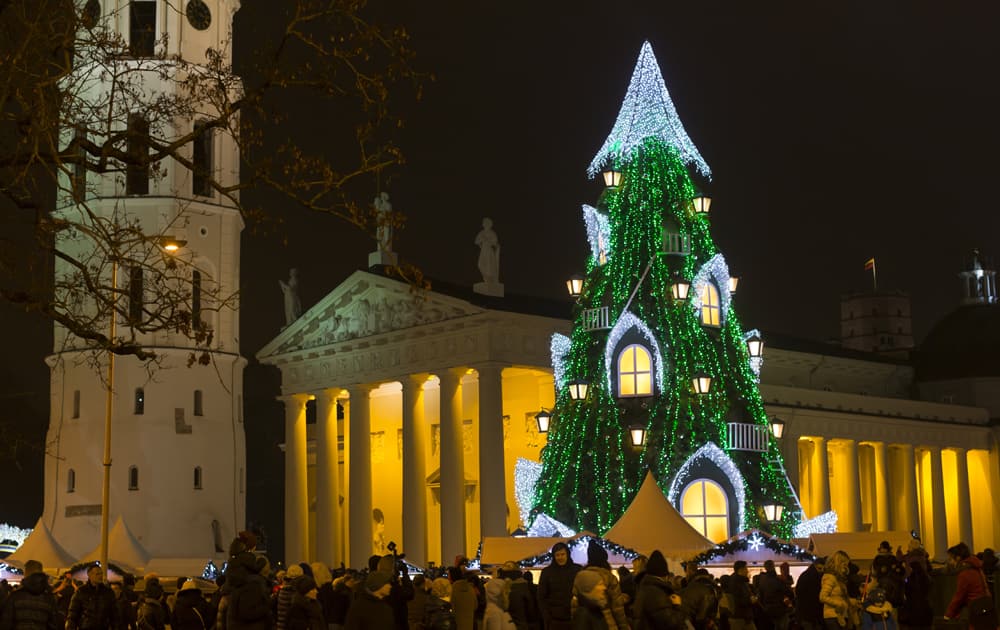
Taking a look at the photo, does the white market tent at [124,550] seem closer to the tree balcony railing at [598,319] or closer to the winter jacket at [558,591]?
the tree balcony railing at [598,319]

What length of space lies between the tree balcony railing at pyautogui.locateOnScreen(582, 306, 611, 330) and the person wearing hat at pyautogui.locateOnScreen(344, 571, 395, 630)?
24845 millimetres

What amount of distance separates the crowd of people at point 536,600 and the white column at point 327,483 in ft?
116

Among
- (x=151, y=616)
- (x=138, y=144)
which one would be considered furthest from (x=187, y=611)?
(x=138, y=144)

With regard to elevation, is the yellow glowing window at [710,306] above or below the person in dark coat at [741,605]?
above

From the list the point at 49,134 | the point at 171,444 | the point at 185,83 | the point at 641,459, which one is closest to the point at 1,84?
the point at 49,134

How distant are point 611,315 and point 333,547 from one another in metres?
26.0

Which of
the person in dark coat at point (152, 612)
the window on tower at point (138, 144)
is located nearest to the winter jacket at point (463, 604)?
the person in dark coat at point (152, 612)

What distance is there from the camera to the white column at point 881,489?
70125 millimetres

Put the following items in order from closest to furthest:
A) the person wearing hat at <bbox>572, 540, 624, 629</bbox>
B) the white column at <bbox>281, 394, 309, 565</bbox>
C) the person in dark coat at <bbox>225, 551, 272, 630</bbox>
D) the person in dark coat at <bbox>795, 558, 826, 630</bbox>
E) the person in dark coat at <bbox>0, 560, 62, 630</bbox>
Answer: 1. the person wearing hat at <bbox>572, 540, 624, 629</bbox>
2. the person in dark coat at <bbox>225, 551, 272, 630</bbox>
3. the person in dark coat at <bbox>0, 560, 62, 630</bbox>
4. the person in dark coat at <bbox>795, 558, 826, 630</bbox>
5. the white column at <bbox>281, 394, 309, 565</bbox>

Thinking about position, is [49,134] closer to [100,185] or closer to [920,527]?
[100,185]

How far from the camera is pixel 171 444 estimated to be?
192 feet

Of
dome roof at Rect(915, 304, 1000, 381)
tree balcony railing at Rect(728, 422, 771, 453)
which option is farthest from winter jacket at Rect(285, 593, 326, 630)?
dome roof at Rect(915, 304, 1000, 381)

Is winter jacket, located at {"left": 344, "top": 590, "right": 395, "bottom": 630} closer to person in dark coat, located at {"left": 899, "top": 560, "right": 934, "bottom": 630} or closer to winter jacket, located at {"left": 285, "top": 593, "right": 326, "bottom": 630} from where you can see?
winter jacket, located at {"left": 285, "top": 593, "right": 326, "bottom": 630}

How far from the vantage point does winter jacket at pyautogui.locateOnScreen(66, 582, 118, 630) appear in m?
20.8
